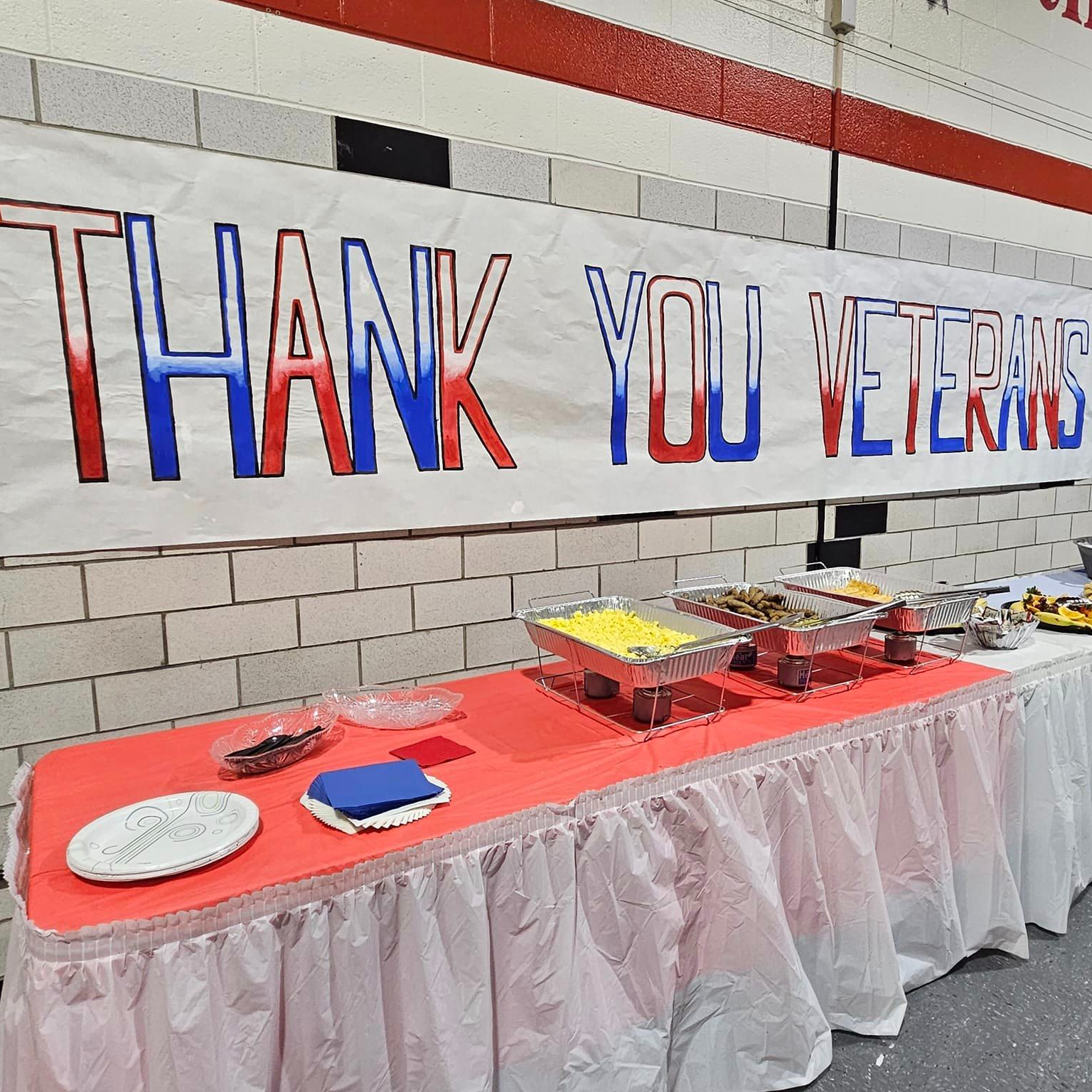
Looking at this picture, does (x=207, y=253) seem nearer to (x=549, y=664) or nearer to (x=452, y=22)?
(x=452, y=22)

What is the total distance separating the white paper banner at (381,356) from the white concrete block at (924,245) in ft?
0.65

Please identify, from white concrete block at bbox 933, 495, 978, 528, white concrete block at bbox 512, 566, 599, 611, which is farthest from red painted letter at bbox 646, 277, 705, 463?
white concrete block at bbox 933, 495, 978, 528

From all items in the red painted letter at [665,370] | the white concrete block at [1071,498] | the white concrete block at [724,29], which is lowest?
the white concrete block at [1071,498]

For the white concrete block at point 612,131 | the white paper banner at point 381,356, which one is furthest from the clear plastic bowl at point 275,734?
the white concrete block at point 612,131

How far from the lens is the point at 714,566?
8.99 ft

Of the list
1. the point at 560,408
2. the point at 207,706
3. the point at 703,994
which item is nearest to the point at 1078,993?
the point at 703,994

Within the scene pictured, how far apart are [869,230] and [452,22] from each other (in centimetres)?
179

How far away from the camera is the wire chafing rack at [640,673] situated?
1636 millimetres

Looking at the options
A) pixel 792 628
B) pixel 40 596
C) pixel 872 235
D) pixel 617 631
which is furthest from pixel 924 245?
pixel 40 596

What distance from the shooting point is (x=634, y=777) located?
1505 mm

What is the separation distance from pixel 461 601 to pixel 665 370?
1004mm

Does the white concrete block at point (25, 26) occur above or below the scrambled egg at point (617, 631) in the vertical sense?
above

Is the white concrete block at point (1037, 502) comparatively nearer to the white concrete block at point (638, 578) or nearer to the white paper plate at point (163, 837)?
the white concrete block at point (638, 578)

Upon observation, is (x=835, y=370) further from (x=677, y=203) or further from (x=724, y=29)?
(x=724, y=29)
